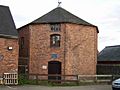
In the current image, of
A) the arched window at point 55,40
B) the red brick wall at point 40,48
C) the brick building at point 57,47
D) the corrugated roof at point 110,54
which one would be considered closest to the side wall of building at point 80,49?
the brick building at point 57,47

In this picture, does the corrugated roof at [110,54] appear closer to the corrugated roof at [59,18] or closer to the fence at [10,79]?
the corrugated roof at [59,18]

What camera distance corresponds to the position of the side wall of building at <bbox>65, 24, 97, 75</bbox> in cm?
3788

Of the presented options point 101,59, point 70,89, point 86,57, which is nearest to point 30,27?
point 86,57

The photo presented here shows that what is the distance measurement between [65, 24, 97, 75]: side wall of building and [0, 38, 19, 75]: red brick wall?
8258 mm

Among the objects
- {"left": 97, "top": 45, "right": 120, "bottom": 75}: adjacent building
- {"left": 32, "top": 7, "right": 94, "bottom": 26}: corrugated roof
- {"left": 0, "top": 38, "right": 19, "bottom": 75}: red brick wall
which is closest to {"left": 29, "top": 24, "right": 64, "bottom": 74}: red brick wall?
{"left": 32, "top": 7, "right": 94, "bottom": 26}: corrugated roof

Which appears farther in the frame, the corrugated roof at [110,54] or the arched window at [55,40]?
the corrugated roof at [110,54]

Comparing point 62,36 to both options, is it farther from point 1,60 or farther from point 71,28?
point 1,60

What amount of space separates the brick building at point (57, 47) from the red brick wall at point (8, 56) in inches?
276

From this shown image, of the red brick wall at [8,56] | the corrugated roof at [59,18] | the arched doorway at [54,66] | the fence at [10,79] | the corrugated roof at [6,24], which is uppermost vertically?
the corrugated roof at [59,18]

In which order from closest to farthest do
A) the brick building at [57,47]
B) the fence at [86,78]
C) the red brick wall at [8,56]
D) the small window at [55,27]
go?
the red brick wall at [8,56]
the fence at [86,78]
the brick building at [57,47]
the small window at [55,27]

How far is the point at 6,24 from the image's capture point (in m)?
32.0

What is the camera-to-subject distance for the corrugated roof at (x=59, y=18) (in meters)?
38.5

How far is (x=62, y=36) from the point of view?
38156 millimetres

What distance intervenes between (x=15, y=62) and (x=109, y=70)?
17.1m
